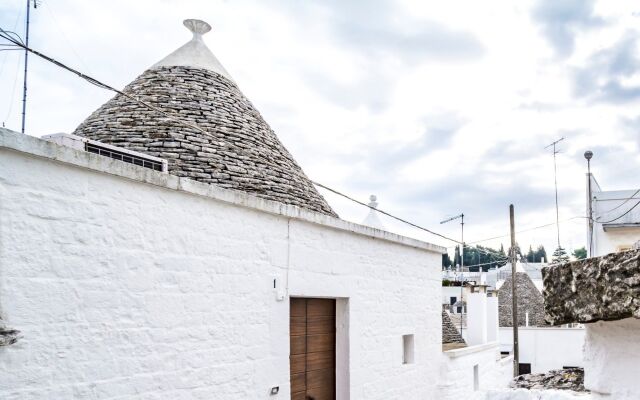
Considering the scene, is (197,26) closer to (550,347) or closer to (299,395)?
(299,395)

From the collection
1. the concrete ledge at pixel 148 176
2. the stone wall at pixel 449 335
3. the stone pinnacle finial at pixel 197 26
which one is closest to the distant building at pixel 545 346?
the stone wall at pixel 449 335

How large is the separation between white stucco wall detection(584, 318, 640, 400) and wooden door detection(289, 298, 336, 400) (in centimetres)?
518

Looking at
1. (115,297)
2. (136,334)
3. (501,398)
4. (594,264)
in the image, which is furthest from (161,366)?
(594,264)

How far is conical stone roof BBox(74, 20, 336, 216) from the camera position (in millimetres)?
7945

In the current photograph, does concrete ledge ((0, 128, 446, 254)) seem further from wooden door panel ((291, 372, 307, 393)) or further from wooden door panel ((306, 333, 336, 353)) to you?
wooden door panel ((291, 372, 307, 393))

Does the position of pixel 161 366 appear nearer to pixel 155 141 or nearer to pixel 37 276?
pixel 37 276

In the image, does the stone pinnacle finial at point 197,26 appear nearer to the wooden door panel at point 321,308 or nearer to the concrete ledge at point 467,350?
the wooden door panel at point 321,308

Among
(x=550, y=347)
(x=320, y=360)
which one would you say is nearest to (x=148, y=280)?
(x=320, y=360)

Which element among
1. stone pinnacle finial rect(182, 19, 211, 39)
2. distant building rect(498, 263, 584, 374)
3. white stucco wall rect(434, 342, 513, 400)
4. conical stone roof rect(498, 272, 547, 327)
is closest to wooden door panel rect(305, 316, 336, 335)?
white stucco wall rect(434, 342, 513, 400)

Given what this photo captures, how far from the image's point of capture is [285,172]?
30.0 ft

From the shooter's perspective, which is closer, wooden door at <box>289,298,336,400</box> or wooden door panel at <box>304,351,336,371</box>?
wooden door at <box>289,298,336,400</box>

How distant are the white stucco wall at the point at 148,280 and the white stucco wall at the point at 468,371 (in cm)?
311

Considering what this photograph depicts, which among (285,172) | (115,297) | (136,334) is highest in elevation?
(285,172)

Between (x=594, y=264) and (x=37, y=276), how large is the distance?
3471 mm
